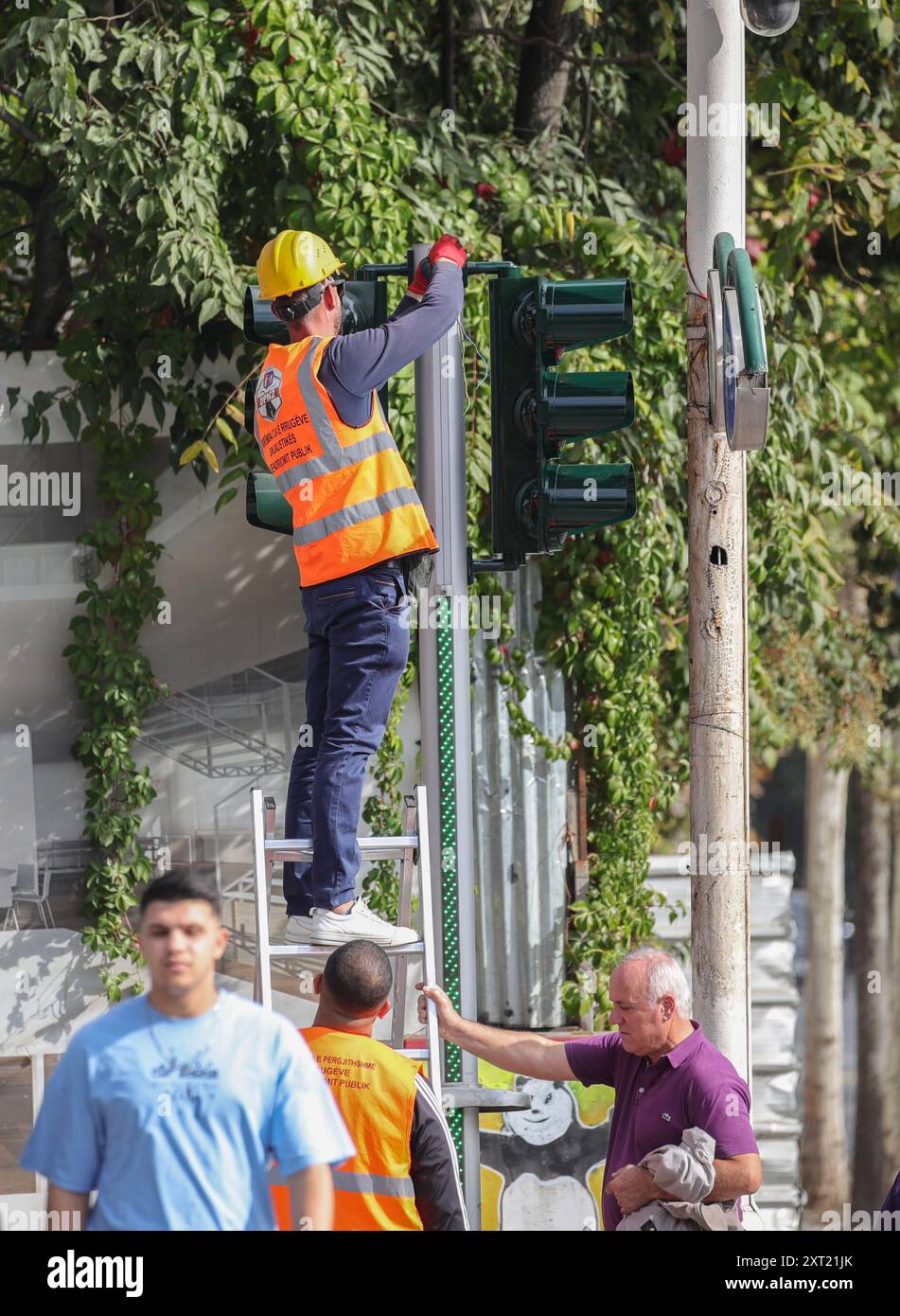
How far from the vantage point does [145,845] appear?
30.0 ft

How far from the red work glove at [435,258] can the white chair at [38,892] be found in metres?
4.47

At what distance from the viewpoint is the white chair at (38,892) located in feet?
29.1

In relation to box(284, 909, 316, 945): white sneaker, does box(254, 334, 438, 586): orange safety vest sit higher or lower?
higher

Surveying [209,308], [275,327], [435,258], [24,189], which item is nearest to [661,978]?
[435,258]

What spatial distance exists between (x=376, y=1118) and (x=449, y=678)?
2.00 metres

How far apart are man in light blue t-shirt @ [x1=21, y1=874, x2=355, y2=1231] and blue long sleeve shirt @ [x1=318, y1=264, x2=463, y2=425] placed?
2469 millimetres

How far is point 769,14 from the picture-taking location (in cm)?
643

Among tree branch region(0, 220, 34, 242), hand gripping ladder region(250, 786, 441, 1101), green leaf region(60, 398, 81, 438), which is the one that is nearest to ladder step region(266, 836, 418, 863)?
hand gripping ladder region(250, 786, 441, 1101)

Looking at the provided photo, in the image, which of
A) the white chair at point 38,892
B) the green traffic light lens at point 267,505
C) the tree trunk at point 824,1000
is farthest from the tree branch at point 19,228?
the tree trunk at point 824,1000

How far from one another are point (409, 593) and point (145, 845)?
12.4 feet

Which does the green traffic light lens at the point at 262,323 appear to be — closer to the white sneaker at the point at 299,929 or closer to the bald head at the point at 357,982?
the white sneaker at the point at 299,929

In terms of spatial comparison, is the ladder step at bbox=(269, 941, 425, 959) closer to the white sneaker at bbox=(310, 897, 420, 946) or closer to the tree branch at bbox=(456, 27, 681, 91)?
the white sneaker at bbox=(310, 897, 420, 946)

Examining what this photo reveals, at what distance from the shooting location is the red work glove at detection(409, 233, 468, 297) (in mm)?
5660

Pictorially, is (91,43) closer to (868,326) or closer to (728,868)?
(728,868)
